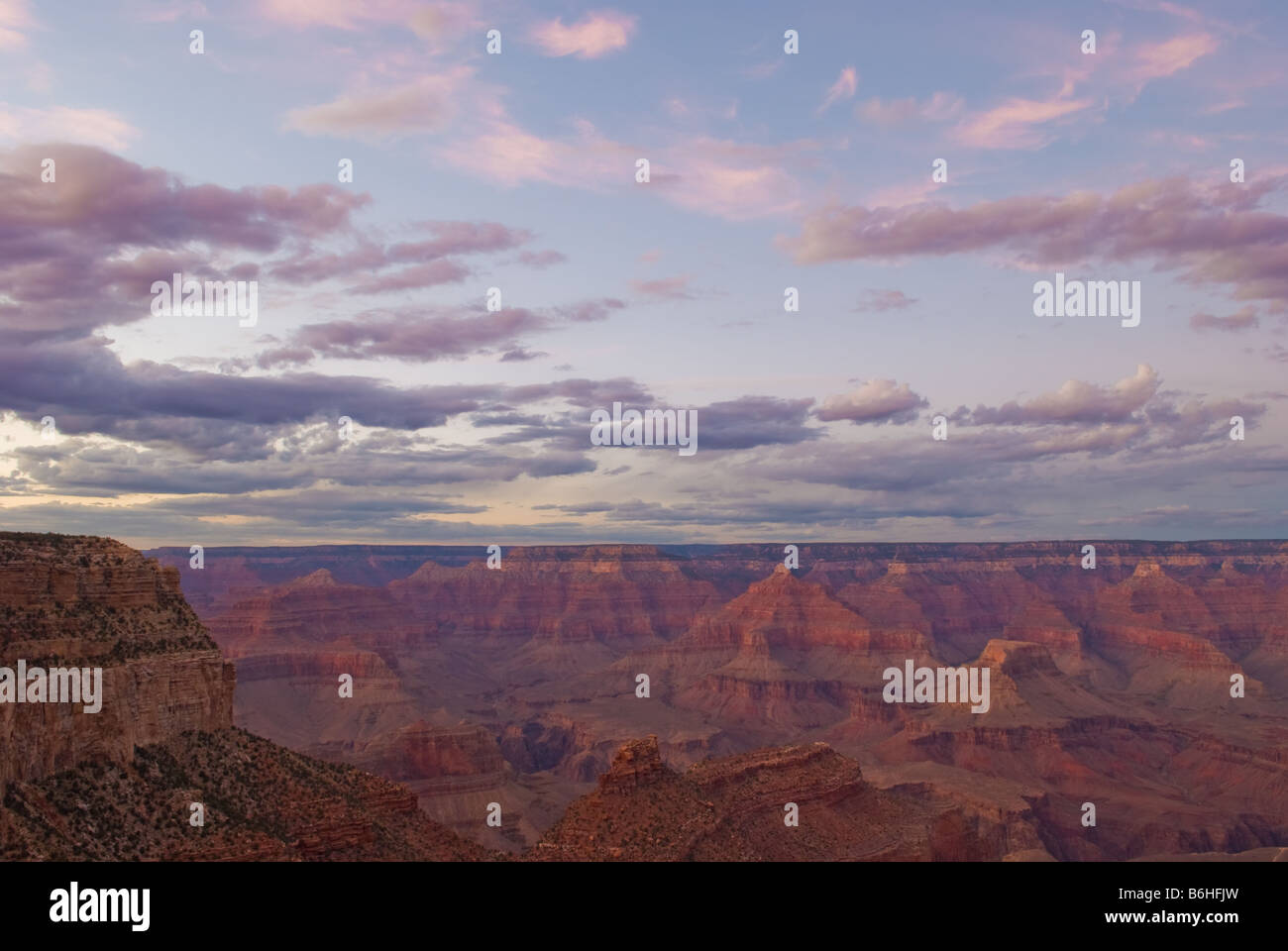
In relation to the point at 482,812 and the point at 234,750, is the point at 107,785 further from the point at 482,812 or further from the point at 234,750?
the point at 482,812

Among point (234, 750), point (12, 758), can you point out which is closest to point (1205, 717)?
point (234, 750)

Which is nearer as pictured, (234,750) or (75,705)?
(75,705)

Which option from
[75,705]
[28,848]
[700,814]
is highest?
[75,705]

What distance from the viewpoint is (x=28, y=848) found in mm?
37250

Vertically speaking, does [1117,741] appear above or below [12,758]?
below

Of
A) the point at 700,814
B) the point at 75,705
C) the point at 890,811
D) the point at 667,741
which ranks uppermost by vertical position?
the point at 75,705
